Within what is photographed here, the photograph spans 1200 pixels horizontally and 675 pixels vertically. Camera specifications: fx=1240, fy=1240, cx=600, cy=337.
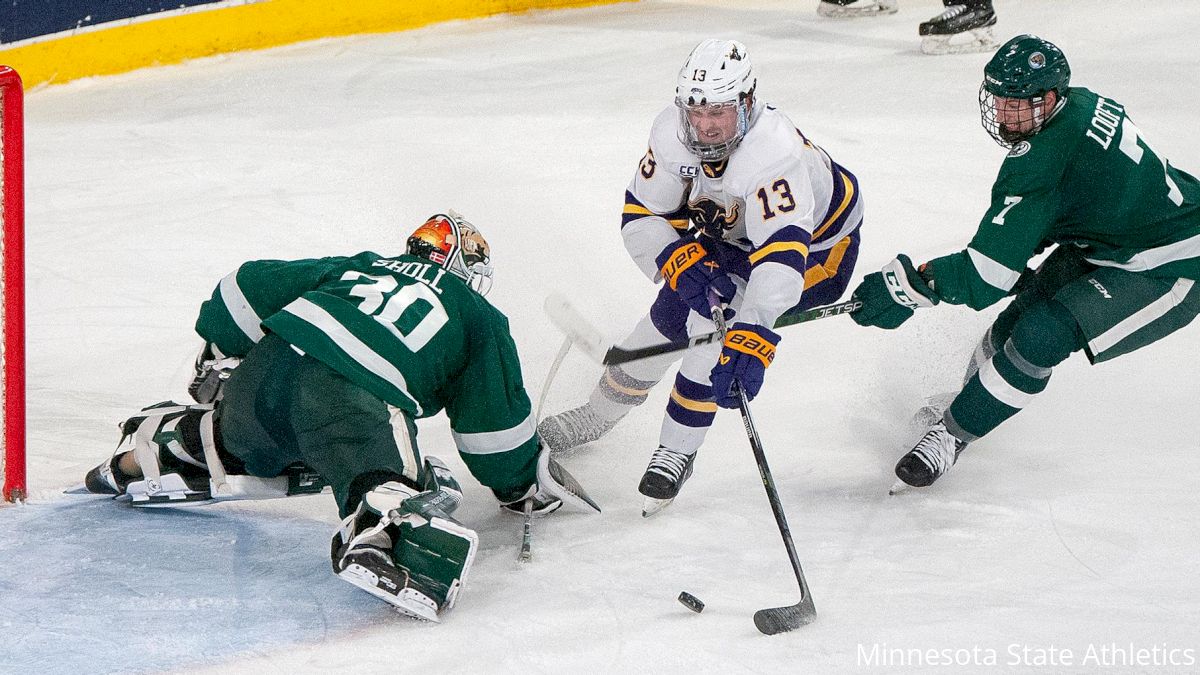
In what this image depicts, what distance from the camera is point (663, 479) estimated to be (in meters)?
2.83

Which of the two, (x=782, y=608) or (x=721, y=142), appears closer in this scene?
(x=782, y=608)

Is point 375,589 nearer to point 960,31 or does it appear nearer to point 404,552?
point 404,552

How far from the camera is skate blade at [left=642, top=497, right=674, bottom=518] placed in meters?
2.85

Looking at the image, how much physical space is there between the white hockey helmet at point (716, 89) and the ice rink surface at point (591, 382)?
840mm

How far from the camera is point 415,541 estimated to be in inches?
90.4

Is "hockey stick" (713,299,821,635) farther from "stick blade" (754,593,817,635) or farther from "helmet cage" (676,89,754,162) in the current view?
"helmet cage" (676,89,754,162)

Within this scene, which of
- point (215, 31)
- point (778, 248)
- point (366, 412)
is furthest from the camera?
point (215, 31)

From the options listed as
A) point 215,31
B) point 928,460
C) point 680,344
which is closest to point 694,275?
point 680,344

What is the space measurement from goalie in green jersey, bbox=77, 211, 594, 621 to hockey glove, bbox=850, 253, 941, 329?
867 mm

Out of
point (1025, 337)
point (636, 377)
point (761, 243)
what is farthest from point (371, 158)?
point (1025, 337)

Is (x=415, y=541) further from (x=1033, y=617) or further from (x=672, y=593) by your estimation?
(x=1033, y=617)

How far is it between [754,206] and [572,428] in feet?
2.75

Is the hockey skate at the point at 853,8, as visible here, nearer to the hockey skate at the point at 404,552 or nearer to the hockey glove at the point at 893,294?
the hockey glove at the point at 893,294

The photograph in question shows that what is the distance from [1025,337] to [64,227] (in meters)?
3.36
